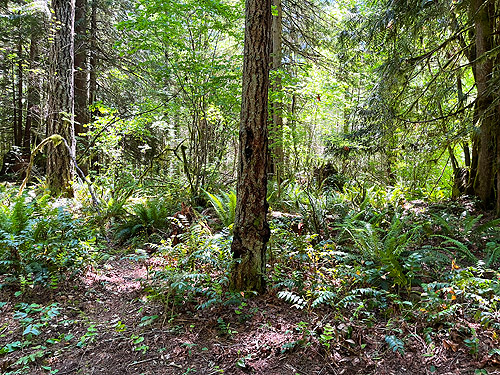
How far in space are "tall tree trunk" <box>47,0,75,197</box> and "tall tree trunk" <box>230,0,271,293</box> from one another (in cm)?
529

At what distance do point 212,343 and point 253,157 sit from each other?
1689 millimetres

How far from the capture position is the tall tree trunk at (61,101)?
679cm

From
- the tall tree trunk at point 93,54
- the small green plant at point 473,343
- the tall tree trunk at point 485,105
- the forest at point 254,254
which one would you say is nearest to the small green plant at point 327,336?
the forest at point 254,254

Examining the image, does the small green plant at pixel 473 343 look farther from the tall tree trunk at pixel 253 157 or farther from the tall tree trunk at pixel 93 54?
the tall tree trunk at pixel 93 54

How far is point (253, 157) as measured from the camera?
3.02m

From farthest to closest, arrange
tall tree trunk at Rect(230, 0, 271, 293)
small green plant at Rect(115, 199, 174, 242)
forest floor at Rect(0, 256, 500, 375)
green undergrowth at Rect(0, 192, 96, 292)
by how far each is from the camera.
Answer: small green plant at Rect(115, 199, 174, 242) → green undergrowth at Rect(0, 192, 96, 292) → tall tree trunk at Rect(230, 0, 271, 293) → forest floor at Rect(0, 256, 500, 375)

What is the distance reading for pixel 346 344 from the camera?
248 cm

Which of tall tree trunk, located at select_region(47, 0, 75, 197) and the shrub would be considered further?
tall tree trunk, located at select_region(47, 0, 75, 197)

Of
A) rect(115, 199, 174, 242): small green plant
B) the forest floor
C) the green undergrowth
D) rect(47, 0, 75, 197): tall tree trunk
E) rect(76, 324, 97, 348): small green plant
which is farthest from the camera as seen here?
rect(47, 0, 75, 197): tall tree trunk

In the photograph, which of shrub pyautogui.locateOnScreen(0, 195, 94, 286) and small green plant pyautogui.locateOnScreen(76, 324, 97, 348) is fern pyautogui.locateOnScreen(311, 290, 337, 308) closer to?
small green plant pyautogui.locateOnScreen(76, 324, 97, 348)

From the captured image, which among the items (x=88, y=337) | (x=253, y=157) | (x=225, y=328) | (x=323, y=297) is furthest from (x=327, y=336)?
(x=88, y=337)

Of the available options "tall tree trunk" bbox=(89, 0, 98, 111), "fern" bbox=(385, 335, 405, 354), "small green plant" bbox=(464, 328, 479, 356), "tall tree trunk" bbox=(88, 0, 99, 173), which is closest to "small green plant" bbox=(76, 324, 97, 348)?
"fern" bbox=(385, 335, 405, 354)

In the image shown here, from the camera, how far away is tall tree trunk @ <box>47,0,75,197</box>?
6.79m

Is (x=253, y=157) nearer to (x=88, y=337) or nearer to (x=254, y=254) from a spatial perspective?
(x=254, y=254)
